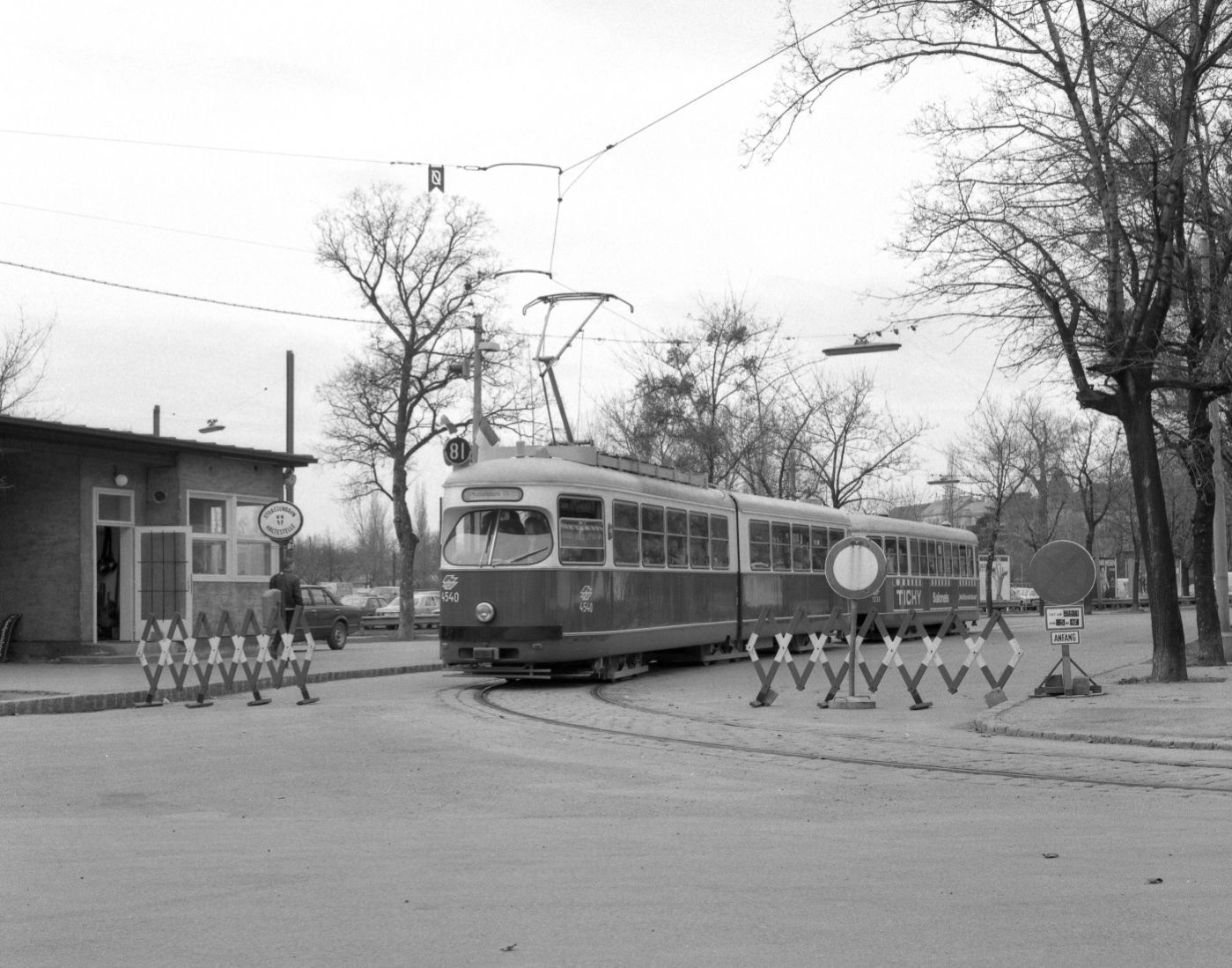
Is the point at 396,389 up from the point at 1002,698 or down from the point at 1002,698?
up

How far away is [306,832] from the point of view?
857 centimetres

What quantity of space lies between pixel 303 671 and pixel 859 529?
17565 mm

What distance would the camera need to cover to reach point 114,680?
21.8 meters

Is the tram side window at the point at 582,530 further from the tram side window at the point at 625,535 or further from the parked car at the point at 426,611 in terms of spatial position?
the parked car at the point at 426,611

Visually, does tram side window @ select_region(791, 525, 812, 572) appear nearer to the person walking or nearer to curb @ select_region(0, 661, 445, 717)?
the person walking

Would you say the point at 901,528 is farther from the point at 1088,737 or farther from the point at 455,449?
the point at 1088,737

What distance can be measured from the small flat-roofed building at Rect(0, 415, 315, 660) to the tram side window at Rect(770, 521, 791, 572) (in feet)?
35.9

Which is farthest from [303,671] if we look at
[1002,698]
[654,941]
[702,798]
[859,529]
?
[859,529]

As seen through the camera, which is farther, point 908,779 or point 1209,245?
point 1209,245

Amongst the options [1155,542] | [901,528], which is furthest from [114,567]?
[1155,542]

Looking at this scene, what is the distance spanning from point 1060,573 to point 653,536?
24.6 ft

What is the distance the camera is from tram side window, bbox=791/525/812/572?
29375 mm

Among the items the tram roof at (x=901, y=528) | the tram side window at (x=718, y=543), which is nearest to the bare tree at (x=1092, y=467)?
the tram roof at (x=901, y=528)

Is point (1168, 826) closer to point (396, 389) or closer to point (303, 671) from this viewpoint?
point (303, 671)
